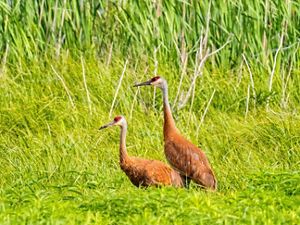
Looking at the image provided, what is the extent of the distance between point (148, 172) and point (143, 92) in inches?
98.6

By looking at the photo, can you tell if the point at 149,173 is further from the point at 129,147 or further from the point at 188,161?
the point at 129,147

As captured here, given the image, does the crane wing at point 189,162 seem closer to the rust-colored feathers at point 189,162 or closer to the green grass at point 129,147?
the rust-colored feathers at point 189,162

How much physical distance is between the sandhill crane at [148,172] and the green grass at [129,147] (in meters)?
0.11

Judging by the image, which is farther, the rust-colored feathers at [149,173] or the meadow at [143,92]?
the meadow at [143,92]

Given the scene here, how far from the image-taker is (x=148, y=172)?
7.39 meters

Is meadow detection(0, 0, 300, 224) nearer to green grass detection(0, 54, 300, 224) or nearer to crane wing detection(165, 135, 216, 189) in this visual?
green grass detection(0, 54, 300, 224)

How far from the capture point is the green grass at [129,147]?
6285 mm

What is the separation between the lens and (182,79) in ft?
32.6

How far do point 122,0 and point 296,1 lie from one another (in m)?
1.73

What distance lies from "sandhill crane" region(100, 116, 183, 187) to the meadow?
0.33 ft

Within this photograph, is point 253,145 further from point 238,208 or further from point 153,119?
point 238,208

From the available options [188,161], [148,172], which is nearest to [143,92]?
[188,161]

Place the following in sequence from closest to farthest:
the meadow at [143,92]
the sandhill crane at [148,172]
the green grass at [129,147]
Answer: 1. the green grass at [129,147]
2. the sandhill crane at [148,172]
3. the meadow at [143,92]

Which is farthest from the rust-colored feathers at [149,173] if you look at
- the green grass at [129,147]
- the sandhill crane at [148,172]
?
the green grass at [129,147]
